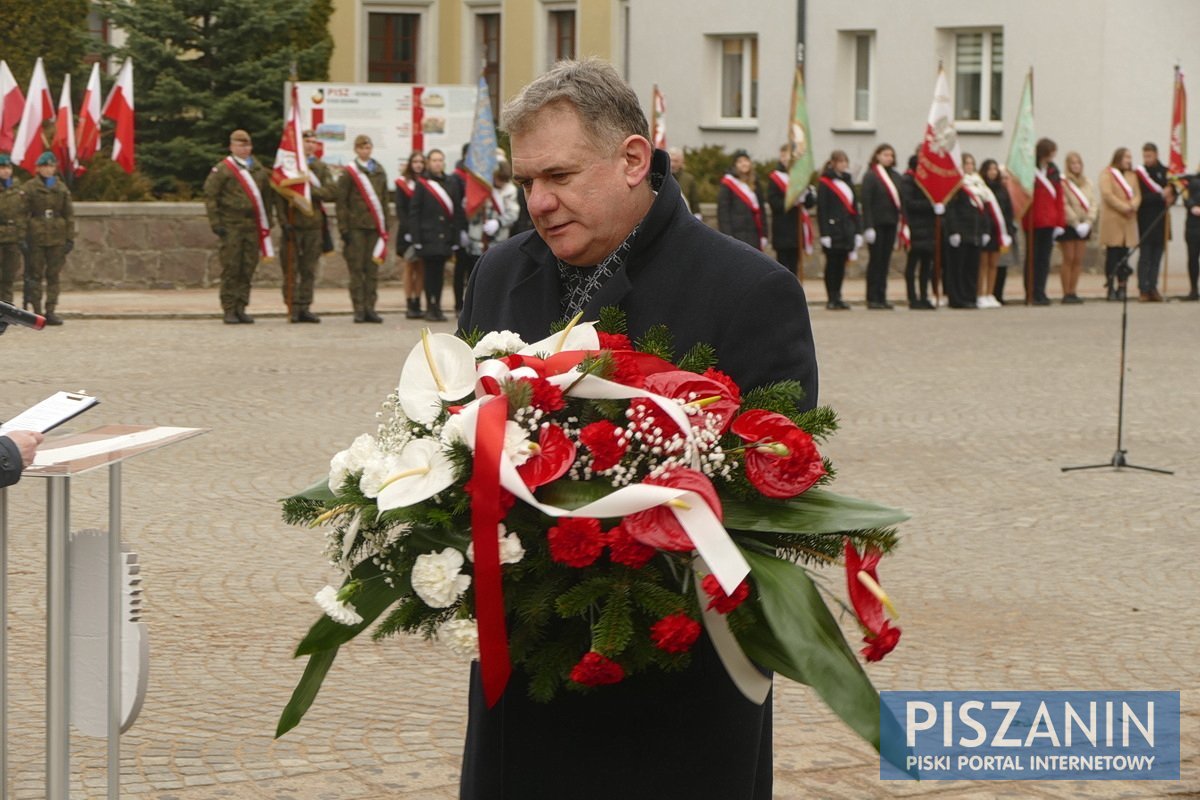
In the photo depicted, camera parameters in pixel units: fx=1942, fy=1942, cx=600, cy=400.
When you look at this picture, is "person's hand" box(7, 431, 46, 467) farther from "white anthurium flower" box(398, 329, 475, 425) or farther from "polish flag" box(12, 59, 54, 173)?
"polish flag" box(12, 59, 54, 173)

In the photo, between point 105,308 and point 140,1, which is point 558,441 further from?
point 140,1

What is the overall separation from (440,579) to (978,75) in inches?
1255

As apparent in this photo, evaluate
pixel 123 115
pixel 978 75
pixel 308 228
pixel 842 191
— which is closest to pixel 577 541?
pixel 308 228

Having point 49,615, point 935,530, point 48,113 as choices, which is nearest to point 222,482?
point 935,530

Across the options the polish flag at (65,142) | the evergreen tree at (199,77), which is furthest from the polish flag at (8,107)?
the evergreen tree at (199,77)

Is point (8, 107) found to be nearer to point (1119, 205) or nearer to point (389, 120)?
point (389, 120)

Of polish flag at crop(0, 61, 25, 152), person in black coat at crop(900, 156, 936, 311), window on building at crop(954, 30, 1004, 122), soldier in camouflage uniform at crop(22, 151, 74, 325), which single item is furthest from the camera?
window on building at crop(954, 30, 1004, 122)

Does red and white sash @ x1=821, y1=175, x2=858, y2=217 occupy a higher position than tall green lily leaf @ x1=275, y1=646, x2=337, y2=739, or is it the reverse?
red and white sash @ x1=821, y1=175, x2=858, y2=217

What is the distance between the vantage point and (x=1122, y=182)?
26.1 metres

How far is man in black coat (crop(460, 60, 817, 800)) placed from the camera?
10.1 ft

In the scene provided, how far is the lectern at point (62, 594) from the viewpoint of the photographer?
377cm

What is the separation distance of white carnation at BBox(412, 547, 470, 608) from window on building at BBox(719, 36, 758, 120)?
33.8 m

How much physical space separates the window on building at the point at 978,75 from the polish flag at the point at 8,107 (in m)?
16.4

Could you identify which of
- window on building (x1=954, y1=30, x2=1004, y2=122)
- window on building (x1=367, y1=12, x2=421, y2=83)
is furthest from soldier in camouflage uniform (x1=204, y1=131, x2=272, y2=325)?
window on building (x1=367, y1=12, x2=421, y2=83)
